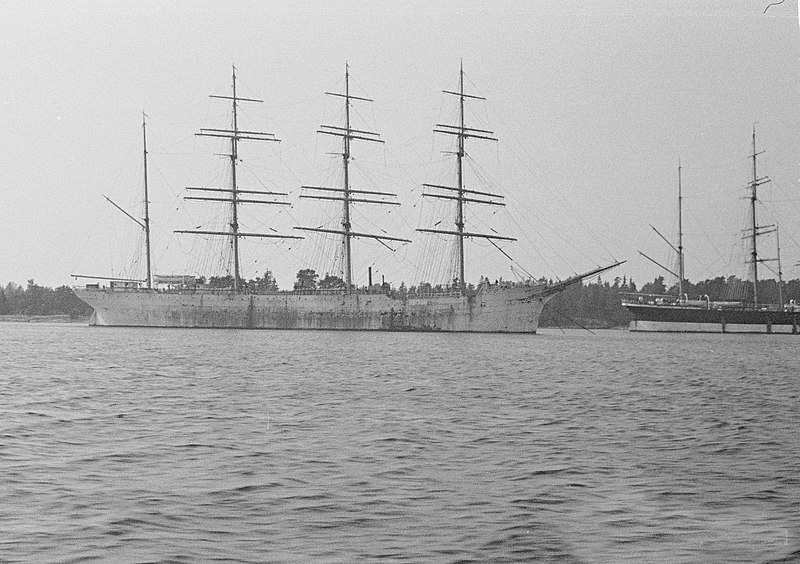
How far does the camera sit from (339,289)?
11056 centimetres

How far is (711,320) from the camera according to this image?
4552 inches

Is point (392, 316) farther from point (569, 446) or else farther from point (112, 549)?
point (112, 549)

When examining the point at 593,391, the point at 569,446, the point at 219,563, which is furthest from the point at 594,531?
the point at 593,391

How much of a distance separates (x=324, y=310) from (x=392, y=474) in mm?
95363

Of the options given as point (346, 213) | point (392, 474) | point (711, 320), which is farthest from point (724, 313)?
point (392, 474)

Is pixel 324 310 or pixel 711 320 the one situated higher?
pixel 324 310

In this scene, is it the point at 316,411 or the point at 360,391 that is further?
the point at 360,391

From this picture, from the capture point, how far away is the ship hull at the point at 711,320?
113m

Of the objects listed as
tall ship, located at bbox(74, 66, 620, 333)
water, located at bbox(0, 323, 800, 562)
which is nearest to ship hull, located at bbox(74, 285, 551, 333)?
tall ship, located at bbox(74, 66, 620, 333)

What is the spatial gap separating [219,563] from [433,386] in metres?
21.1

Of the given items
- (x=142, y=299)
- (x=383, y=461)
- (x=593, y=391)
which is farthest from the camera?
(x=142, y=299)

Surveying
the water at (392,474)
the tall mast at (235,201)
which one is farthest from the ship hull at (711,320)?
the water at (392,474)

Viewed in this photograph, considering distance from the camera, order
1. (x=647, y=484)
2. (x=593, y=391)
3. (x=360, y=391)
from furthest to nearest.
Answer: (x=593, y=391), (x=360, y=391), (x=647, y=484)

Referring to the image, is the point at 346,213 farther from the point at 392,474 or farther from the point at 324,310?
the point at 392,474
